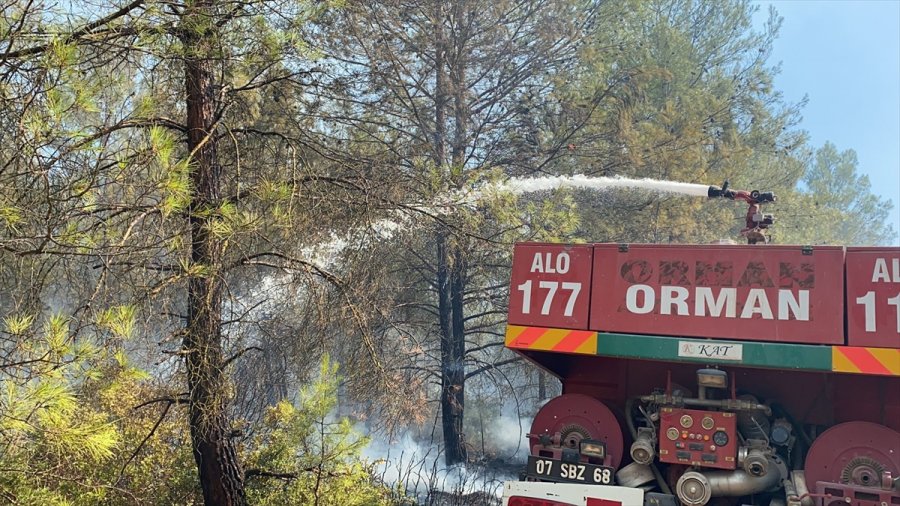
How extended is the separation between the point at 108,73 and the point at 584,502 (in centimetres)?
410

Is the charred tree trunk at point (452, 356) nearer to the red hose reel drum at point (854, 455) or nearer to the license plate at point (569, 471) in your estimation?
the license plate at point (569, 471)

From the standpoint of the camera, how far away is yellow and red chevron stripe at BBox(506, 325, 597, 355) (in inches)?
197

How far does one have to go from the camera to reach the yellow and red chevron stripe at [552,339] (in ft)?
16.4

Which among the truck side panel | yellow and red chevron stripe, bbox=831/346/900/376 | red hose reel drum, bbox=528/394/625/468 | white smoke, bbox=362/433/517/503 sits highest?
the truck side panel

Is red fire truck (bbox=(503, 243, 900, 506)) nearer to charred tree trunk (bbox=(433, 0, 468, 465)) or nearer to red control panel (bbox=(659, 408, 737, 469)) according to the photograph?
red control panel (bbox=(659, 408, 737, 469))

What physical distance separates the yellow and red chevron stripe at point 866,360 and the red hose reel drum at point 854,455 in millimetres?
519

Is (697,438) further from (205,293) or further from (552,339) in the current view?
(205,293)

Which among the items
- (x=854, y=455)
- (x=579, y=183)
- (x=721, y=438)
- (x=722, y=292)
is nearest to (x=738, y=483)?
(x=721, y=438)

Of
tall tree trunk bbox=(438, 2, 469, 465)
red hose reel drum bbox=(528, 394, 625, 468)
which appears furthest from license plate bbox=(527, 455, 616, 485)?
tall tree trunk bbox=(438, 2, 469, 465)

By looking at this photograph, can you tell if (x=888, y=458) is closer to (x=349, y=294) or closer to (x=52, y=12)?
→ (x=349, y=294)

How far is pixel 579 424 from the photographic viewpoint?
5.41 meters

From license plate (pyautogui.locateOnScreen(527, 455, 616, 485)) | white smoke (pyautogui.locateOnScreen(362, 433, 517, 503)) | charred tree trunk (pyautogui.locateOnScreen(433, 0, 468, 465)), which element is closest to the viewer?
license plate (pyautogui.locateOnScreen(527, 455, 616, 485))

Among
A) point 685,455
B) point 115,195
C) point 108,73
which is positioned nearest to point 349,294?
point 115,195

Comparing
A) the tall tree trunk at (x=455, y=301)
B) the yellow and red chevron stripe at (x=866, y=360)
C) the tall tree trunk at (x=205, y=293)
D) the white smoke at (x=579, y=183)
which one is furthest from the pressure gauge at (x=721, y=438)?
the tall tree trunk at (x=455, y=301)
